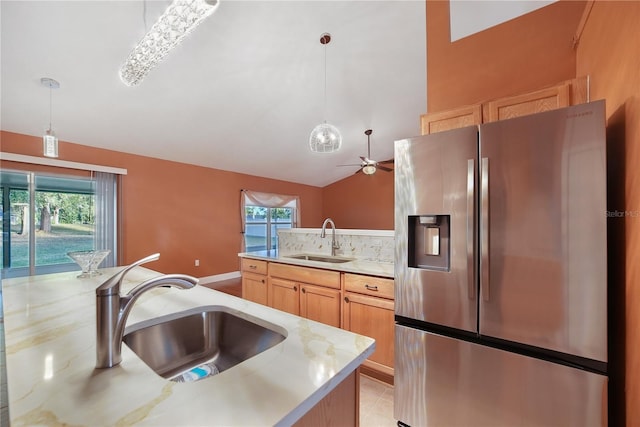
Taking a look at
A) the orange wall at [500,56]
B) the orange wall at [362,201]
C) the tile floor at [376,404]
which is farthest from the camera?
the orange wall at [362,201]

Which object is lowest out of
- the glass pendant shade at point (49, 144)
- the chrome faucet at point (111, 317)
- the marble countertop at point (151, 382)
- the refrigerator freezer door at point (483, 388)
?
the refrigerator freezer door at point (483, 388)

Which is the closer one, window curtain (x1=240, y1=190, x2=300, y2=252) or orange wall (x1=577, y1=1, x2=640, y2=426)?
orange wall (x1=577, y1=1, x2=640, y2=426)

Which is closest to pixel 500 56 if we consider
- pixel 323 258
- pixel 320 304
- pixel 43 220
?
pixel 323 258

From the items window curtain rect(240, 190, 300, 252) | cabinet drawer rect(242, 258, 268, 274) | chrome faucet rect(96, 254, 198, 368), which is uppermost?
window curtain rect(240, 190, 300, 252)

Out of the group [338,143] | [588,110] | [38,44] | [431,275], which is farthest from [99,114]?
[588,110]

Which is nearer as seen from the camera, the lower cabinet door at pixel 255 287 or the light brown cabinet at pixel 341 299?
the light brown cabinet at pixel 341 299

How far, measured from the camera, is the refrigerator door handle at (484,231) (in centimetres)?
130

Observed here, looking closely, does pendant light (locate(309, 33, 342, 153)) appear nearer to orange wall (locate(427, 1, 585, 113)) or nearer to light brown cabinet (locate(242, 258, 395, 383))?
orange wall (locate(427, 1, 585, 113))

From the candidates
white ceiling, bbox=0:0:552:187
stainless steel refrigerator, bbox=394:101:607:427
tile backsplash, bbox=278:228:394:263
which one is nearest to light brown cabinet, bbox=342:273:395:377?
stainless steel refrigerator, bbox=394:101:607:427

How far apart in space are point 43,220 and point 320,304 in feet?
12.7

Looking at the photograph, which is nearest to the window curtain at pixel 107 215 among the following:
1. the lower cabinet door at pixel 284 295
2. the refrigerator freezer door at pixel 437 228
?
the lower cabinet door at pixel 284 295

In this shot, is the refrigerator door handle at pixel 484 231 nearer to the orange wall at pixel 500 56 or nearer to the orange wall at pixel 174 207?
the orange wall at pixel 500 56

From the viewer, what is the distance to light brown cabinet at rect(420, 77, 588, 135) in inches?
60.9

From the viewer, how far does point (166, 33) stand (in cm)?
165
